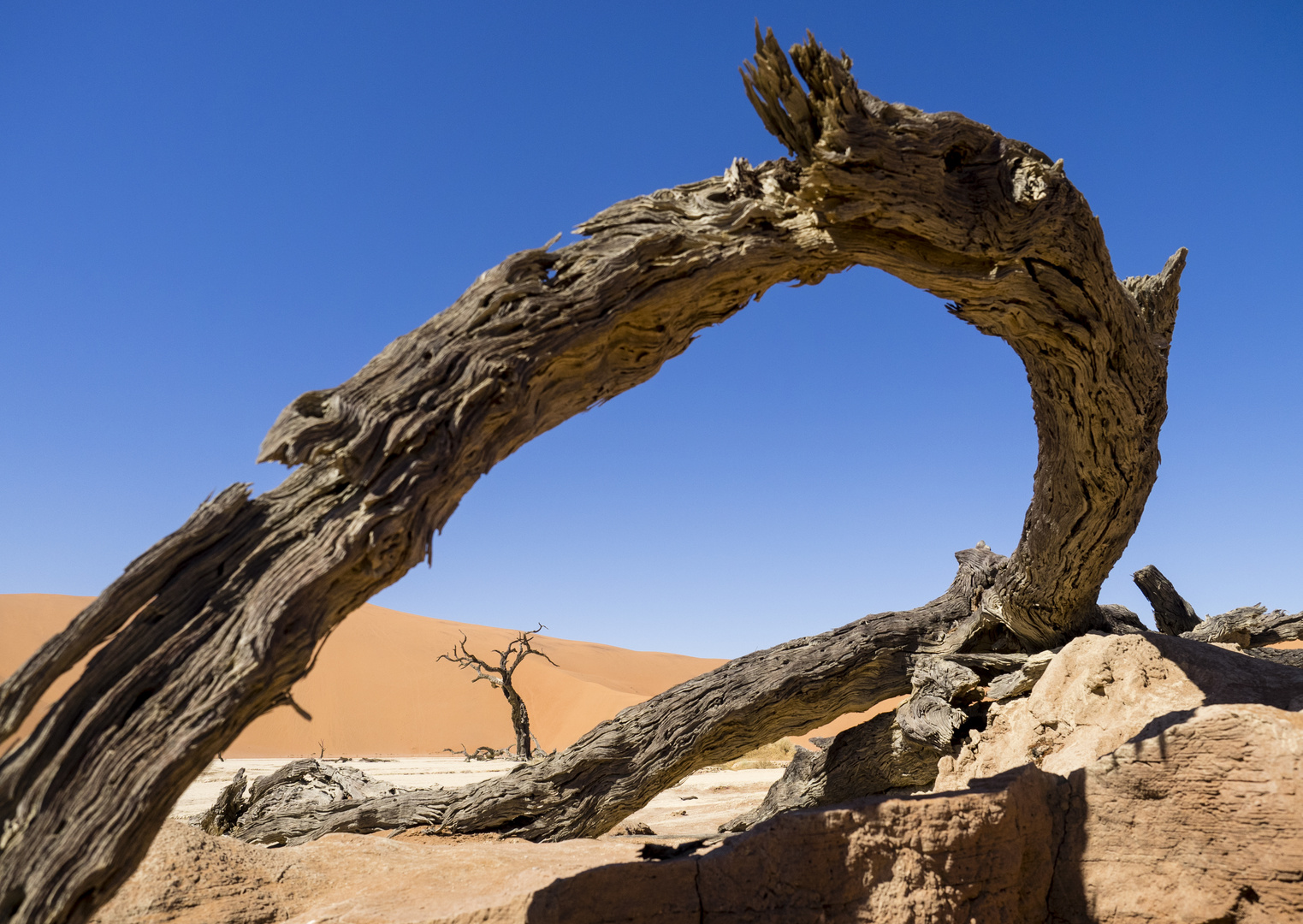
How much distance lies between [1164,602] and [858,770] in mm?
3694

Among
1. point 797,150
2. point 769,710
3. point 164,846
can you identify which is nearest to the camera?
point 797,150

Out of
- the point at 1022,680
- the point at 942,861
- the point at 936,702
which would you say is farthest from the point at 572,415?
the point at 1022,680

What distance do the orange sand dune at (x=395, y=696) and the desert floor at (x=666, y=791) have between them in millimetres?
8806

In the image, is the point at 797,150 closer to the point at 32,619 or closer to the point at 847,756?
the point at 847,756

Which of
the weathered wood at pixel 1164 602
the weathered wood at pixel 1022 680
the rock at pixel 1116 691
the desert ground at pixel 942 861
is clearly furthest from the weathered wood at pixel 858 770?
the weathered wood at pixel 1164 602

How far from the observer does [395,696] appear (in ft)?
119

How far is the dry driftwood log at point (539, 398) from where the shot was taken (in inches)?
80.9

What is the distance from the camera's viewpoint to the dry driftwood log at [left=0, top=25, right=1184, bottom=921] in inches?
80.9

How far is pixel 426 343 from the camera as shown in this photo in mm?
2645

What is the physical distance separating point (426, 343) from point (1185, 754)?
319 cm

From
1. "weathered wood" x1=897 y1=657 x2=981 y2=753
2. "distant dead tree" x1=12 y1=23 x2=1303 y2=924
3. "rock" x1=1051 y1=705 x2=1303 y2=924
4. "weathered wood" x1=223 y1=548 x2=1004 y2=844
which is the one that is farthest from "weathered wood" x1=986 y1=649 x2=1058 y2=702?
"rock" x1=1051 y1=705 x2=1303 y2=924

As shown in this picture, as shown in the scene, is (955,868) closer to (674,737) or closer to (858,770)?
(674,737)

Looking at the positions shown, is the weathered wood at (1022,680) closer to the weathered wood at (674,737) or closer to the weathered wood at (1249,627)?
the weathered wood at (674,737)

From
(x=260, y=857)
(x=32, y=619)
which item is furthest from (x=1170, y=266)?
(x=32, y=619)
